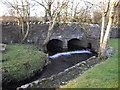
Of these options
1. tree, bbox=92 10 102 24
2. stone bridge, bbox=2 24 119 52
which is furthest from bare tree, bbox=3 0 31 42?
tree, bbox=92 10 102 24

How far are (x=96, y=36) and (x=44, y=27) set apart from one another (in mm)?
9447

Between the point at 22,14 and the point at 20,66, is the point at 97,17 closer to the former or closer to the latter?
the point at 22,14

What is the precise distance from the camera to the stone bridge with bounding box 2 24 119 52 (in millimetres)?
21016

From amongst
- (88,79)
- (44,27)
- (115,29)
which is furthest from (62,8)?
(115,29)

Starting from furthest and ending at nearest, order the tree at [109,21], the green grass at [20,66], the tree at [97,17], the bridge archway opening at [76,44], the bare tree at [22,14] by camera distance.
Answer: the tree at [97,17] → the bridge archway opening at [76,44] → the bare tree at [22,14] → the tree at [109,21] → the green grass at [20,66]

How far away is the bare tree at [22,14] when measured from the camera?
18161mm

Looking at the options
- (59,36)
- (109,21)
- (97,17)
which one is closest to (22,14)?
(59,36)

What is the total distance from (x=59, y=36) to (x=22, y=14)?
6896 millimetres

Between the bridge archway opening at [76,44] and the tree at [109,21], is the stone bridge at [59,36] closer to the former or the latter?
the bridge archway opening at [76,44]

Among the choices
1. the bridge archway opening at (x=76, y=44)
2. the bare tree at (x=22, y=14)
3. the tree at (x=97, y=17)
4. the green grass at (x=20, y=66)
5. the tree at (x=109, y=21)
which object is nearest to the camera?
the green grass at (x=20, y=66)

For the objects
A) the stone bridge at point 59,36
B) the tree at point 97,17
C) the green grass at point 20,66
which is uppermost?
the tree at point 97,17

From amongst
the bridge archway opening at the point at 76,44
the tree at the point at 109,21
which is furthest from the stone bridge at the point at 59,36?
the tree at the point at 109,21

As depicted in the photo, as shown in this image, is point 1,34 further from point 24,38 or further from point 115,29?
point 115,29

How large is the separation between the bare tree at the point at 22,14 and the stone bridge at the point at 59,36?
2.87 ft
